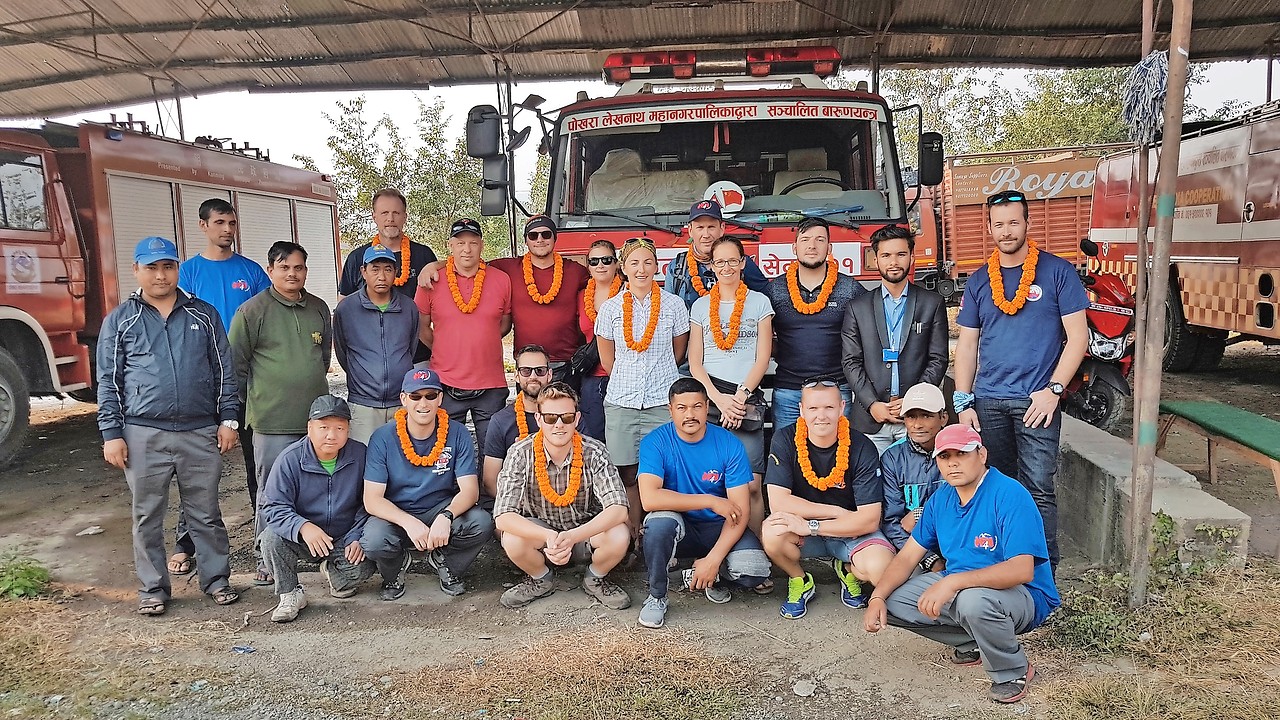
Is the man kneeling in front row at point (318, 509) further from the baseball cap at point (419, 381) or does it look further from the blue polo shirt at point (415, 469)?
the baseball cap at point (419, 381)

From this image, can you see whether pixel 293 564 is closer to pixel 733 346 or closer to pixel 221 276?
pixel 221 276

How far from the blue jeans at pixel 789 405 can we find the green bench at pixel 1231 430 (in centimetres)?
203

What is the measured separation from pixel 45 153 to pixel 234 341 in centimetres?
376

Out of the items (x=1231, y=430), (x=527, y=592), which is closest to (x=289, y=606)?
(x=527, y=592)

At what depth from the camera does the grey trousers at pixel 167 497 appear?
12.9 feet

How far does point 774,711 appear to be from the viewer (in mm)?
3006

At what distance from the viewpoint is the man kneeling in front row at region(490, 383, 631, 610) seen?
12.8ft

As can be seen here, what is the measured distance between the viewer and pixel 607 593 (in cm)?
398

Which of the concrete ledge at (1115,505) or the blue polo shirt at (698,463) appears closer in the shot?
the concrete ledge at (1115,505)

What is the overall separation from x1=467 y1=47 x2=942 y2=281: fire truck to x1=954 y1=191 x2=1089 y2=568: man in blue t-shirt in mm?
1398

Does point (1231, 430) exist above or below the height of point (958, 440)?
below

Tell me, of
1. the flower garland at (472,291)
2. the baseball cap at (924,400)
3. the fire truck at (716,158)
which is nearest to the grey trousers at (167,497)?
the flower garland at (472,291)

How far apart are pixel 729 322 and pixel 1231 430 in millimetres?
3010

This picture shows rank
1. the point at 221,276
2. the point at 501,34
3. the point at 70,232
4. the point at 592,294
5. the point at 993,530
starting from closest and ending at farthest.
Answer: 1. the point at 993,530
2. the point at 592,294
3. the point at 221,276
4. the point at 70,232
5. the point at 501,34
